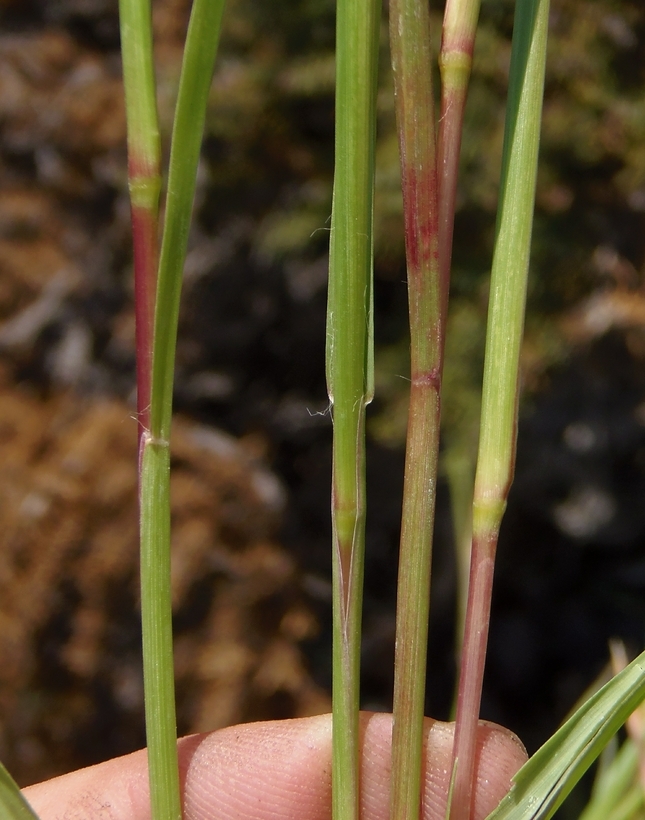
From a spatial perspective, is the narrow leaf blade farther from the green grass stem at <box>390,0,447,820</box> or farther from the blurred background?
the blurred background

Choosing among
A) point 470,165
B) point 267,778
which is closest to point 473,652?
point 267,778

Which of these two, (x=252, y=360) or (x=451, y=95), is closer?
(x=451, y=95)

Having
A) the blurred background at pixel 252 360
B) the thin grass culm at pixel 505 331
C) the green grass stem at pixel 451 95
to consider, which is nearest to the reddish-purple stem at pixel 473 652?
the thin grass culm at pixel 505 331

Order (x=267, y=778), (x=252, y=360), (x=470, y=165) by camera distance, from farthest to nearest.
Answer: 1. (x=252, y=360)
2. (x=470, y=165)
3. (x=267, y=778)

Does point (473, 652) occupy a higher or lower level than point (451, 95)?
lower

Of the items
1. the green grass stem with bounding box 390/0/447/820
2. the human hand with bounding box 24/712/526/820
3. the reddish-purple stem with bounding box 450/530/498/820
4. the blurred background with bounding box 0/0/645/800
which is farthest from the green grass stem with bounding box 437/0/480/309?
the blurred background with bounding box 0/0/645/800

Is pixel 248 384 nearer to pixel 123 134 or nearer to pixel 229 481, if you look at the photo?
pixel 229 481

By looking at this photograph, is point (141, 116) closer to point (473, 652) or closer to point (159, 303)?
point (159, 303)
